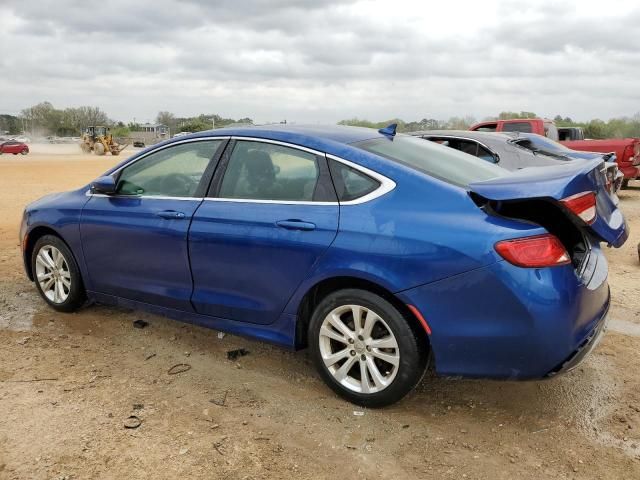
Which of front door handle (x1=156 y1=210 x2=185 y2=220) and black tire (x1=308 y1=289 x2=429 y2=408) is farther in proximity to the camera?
front door handle (x1=156 y1=210 x2=185 y2=220)

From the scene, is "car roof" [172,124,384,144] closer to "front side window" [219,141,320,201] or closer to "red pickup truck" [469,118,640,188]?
"front side window" [219,141,320,201]

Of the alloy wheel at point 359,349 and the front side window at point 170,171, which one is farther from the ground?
the front side window at point 170,171

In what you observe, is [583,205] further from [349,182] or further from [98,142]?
Answer: [98,142]

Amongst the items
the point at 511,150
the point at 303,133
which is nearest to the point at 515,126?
the point at 511,150

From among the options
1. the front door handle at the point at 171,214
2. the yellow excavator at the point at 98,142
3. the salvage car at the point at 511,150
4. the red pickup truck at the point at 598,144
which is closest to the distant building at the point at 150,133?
the yellow excavator at the point at 98,142

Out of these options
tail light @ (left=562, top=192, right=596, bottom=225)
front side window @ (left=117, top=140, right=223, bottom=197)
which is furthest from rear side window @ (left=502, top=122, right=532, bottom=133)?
tail light @ (left=562, top=192, right=596, bottom=225)

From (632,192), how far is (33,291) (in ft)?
45.7

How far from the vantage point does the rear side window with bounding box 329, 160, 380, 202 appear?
3.27 m

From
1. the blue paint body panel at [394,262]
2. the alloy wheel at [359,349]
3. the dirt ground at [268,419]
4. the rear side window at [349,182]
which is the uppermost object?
the rear side window at [349,182]

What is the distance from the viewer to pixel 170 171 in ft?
13.6

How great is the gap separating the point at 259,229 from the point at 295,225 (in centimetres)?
26

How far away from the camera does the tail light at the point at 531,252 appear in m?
2.79

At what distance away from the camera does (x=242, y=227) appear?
3.57 metres

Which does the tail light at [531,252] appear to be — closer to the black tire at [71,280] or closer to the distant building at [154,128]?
the black tire at [71,280]
